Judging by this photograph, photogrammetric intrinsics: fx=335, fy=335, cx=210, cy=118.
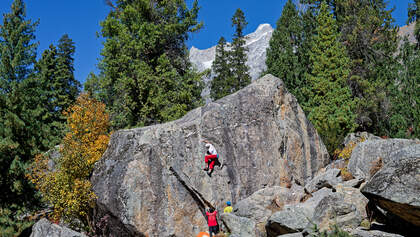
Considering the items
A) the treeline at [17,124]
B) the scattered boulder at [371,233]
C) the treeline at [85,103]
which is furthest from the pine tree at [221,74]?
the scattered boulder at [371,233]

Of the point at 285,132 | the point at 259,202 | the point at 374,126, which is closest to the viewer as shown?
the point at 259,202

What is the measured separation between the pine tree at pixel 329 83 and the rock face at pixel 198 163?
9731 mm

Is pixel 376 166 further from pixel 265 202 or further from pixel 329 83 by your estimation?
pixel 329 83

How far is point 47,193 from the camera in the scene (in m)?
17.1

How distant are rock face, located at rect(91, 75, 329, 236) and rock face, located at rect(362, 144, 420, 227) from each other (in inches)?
264

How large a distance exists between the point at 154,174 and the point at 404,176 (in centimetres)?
957

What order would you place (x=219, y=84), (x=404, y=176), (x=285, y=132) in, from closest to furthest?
(x=404, y=176) < (x=285, y=132) < (x=219, y=84)

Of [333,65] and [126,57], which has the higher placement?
[126,57]

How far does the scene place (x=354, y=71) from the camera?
2967cm

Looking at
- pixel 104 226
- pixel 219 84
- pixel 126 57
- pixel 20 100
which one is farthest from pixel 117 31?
pixel 219 84

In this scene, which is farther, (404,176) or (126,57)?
(126,57)

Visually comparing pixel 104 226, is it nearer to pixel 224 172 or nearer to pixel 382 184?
pixel 224 172

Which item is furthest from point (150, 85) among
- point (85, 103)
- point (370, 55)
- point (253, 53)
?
point (253, 53)

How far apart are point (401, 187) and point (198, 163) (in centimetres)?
853
